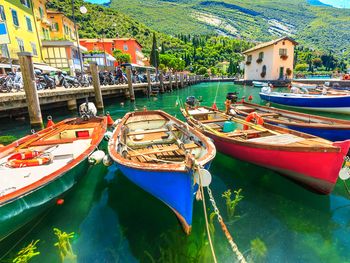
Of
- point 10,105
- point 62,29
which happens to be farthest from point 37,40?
point 10,105

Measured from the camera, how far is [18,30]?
2372cm

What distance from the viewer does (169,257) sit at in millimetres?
4270

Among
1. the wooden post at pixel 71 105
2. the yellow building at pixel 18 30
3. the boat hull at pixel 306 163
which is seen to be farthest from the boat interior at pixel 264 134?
the yellow building at pixel 18 30

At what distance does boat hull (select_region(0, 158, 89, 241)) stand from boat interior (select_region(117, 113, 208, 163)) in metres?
1.57

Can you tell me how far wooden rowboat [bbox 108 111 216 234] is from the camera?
4137mm

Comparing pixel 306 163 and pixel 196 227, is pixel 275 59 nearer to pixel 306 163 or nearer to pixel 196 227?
pixel 306 163

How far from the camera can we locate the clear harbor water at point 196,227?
4.39 m

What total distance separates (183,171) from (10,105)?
11.2 metres

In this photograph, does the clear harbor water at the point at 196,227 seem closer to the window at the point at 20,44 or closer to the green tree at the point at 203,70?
the window at the point at 20,44

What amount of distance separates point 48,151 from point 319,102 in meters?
18.2

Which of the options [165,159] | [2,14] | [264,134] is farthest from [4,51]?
[264,134]

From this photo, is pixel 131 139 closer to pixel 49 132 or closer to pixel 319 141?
pixel 49 132

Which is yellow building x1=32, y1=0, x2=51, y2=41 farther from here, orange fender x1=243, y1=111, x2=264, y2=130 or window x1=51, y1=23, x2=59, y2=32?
orange fender x1=243, y1=111, x2=264, y2=130

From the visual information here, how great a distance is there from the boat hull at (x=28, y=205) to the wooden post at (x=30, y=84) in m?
7.56
